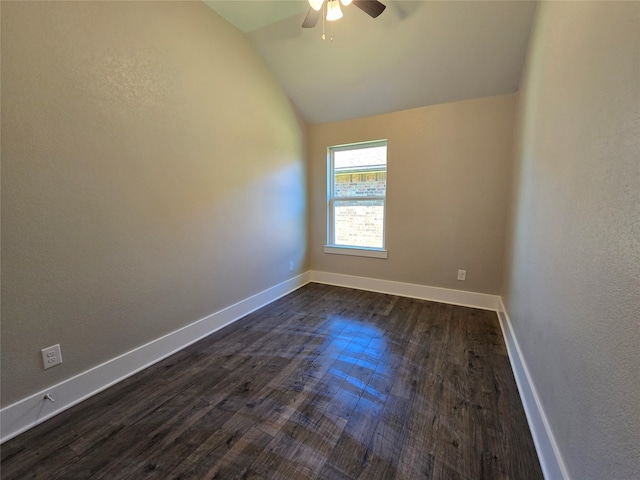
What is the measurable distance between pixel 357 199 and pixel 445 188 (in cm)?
113

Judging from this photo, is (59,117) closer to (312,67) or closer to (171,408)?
(171,408)

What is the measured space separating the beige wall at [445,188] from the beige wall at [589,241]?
1223 mm

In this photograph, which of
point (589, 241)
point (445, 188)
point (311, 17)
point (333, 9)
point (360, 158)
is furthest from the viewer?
point (360, 158)

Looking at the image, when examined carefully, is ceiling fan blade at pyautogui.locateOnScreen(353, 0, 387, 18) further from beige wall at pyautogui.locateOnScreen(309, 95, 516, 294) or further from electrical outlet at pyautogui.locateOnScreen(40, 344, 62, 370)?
electrical outlet at pyautogui.locateOnScreen(40, 344, 62, 370)

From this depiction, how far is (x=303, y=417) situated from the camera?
1479mm

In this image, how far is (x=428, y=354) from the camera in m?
2.10

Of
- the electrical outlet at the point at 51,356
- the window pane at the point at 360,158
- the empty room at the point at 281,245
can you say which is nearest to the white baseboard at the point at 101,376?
the empty room at the point at 281,245

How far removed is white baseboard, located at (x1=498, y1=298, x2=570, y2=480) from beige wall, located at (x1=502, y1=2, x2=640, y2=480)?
0.06 meters

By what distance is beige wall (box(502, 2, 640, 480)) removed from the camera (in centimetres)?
72

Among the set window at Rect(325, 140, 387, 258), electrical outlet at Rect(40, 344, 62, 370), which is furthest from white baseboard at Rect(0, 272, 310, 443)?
window at Rect(325, 140, 387, 258)

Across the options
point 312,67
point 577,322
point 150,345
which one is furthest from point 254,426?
point 312,67

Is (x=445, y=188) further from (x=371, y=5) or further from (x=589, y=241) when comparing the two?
(x=589, y=241)

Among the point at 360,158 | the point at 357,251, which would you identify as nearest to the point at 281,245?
the point at 357,251

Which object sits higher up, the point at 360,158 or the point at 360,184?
the point at 360,158
